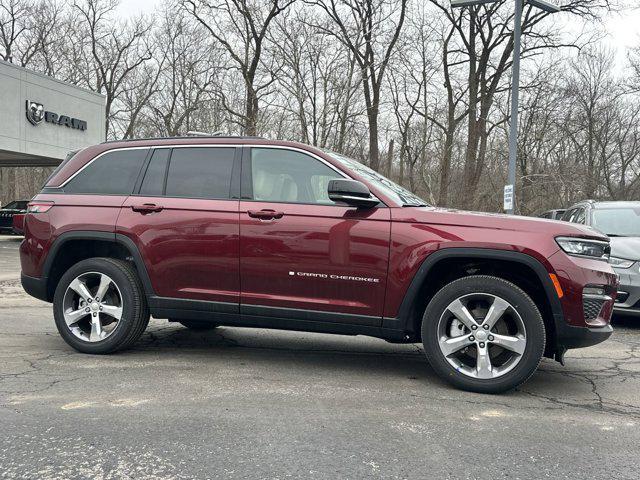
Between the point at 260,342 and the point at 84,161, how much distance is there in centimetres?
240

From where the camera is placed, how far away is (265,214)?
4.54 m

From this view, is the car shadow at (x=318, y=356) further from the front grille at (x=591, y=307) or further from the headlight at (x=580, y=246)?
the headlight at (x=580, y=246)

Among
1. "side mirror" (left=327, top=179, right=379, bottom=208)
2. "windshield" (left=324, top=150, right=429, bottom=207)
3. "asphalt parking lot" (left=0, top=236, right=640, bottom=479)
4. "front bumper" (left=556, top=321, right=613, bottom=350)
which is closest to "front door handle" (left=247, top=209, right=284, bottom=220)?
"side mirror" (left=327, top=179, right=379, bottom=208)

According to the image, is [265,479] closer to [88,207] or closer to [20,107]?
[88,207]

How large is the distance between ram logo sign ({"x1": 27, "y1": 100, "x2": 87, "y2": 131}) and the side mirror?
23.0 meters

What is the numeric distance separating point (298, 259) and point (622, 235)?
17.7 feet

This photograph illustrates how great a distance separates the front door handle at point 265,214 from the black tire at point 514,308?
53.4 inches

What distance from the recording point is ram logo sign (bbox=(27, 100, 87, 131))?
23.5 m

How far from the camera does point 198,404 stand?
3.75 metres

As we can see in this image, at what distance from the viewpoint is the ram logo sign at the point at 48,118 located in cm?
2347

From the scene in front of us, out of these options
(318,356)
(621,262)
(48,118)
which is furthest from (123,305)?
(48,118)

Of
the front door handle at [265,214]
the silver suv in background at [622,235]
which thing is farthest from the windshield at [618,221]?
the front door handle at [265,214]

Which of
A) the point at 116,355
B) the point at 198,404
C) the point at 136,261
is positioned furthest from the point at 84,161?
the point at 198,404

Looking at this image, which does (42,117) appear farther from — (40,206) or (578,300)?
(578,300)
